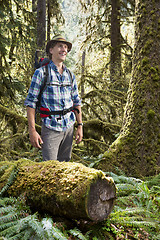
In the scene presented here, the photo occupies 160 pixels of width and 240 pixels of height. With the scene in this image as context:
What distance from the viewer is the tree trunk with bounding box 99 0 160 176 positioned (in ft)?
15.3

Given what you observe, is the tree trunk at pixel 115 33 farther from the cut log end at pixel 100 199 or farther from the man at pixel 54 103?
the cut log end at pixel 100 199

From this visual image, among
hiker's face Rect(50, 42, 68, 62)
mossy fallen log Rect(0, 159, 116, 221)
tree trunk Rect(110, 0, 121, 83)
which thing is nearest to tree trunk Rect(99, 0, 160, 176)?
hiker's face Rect(50, 42, 68, 62)

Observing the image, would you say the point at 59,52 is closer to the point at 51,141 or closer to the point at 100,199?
the point at 51,141

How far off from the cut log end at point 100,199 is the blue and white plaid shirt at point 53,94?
1.49 meters

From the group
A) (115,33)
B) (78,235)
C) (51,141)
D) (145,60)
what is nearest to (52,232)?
(78,235)

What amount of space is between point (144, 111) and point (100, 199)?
264cm

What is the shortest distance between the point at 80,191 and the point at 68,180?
22 centimetres

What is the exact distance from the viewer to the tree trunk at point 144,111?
184 inches

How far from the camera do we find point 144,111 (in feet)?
15.5

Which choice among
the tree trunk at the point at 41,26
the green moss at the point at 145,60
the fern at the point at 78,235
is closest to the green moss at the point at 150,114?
the green moss at the point at 145,60

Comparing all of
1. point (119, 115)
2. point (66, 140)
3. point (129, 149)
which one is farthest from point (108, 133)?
point (66, 140)

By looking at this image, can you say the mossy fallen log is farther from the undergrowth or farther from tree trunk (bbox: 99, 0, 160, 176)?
tree trunk (bbox: 99, 0, 160, 176)

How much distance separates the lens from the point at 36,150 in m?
5.97

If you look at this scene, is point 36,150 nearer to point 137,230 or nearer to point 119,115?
point 119,115
